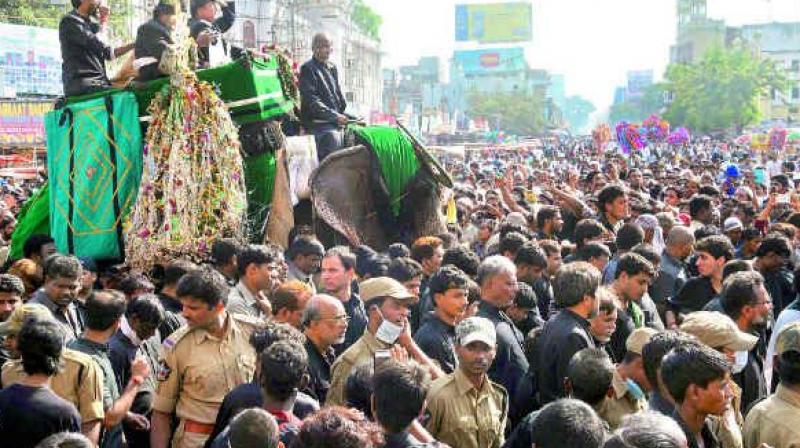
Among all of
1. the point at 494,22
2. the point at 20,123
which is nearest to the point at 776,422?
the point at 20,123

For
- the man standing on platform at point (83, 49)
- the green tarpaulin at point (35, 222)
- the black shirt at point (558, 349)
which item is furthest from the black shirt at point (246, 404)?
the green tarpaulin at point (35, 222)

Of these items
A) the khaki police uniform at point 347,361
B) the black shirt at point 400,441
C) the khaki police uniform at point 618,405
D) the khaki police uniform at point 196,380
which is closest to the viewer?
the black shirt at point 400,441

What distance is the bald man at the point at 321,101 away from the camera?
9.33 meters

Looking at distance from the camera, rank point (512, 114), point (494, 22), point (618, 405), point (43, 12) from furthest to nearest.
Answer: point (494, 22) < point (512, 114) < point (43, 12) < point (618, 405)

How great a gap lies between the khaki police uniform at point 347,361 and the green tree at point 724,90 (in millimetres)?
76265

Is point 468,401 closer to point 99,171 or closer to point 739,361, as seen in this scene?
point 739,361

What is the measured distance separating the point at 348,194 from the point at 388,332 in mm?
3719

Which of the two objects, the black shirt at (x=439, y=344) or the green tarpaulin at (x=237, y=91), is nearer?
the black shirt at (x=439, y=344)

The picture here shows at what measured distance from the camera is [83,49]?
8.27m

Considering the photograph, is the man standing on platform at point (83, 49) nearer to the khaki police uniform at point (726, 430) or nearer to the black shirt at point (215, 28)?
the black shirt at point (215, 28)

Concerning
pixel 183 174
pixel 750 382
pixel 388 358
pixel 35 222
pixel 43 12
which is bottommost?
pixel 750 382

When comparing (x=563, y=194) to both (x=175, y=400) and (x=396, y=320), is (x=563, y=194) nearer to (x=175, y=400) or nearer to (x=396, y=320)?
(x=396, y=320)

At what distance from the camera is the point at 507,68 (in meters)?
179

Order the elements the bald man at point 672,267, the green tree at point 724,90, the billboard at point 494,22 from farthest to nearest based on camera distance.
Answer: the billboard at point 494,22 → the green tree at point 724,90 → the bald man at point 672,267
